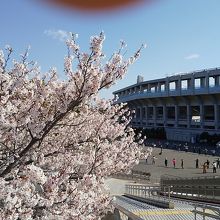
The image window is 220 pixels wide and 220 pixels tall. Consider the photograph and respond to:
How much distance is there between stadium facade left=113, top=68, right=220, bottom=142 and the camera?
6700cm

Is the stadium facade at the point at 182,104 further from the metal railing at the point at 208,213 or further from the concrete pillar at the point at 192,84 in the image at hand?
the metal railing at the point at 208,213

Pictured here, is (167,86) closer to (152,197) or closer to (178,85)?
(178,85)

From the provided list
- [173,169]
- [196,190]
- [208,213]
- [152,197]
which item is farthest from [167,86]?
[208,213]

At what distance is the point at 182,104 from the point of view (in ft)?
257

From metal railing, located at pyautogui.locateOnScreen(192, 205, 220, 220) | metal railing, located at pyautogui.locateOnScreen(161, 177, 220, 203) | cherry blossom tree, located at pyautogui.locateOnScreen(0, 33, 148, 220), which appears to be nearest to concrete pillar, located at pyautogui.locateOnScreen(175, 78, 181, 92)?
metal railing, located at pyautogui.locateOnScreen(161, 177, 220, 203)

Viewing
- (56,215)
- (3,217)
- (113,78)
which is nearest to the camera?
(3,217)

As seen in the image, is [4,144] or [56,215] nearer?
[56,215]

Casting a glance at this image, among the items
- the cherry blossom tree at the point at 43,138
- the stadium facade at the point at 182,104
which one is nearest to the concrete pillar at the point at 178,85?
the stadium facade at the point at 182,104

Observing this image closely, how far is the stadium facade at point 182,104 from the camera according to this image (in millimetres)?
67000

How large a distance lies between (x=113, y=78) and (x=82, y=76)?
44 cm

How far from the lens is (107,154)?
669cm

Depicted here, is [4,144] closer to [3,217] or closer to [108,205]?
[3,217]

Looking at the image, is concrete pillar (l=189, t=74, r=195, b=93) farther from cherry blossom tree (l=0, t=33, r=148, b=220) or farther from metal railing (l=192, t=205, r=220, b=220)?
cherry blossom tree (l=0, t=33, r=148, b=220)

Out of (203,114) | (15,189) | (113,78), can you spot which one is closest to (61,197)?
(15,189)
